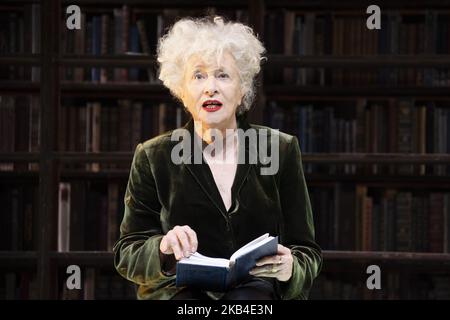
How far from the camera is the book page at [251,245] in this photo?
1.81m

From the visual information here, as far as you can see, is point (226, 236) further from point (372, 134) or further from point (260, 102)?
point (372, 134)

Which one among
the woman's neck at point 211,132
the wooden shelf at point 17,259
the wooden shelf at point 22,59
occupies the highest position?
the wooden shelf at point 22,59

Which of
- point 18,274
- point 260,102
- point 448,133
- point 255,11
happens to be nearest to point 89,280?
point 18,274

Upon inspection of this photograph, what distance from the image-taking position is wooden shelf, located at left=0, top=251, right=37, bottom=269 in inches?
115

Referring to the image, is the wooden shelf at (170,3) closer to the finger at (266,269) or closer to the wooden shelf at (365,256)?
the wooden shelf at (365,256)

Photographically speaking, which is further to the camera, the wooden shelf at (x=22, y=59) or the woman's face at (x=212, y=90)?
the wooden shelf at (x=22, y=59)

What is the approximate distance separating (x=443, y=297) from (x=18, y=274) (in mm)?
1632

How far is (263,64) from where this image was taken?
115 inches

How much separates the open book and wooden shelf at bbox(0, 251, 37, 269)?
1.22 metres

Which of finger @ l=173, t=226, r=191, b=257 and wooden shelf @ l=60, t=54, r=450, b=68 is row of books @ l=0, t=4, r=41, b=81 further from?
finger @ l=173, t=226, r=191, b=257

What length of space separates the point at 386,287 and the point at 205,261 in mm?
1520

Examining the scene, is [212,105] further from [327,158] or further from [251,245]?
[327,158]

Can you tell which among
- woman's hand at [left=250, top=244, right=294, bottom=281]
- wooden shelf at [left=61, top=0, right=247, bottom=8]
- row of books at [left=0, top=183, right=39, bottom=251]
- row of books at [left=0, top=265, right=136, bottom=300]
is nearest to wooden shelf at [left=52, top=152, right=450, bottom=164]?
row of books at [left=0, top=183, right=39, bottom=251]

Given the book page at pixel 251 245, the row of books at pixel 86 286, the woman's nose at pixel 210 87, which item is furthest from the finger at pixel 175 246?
the row of books at pixel 86 286
